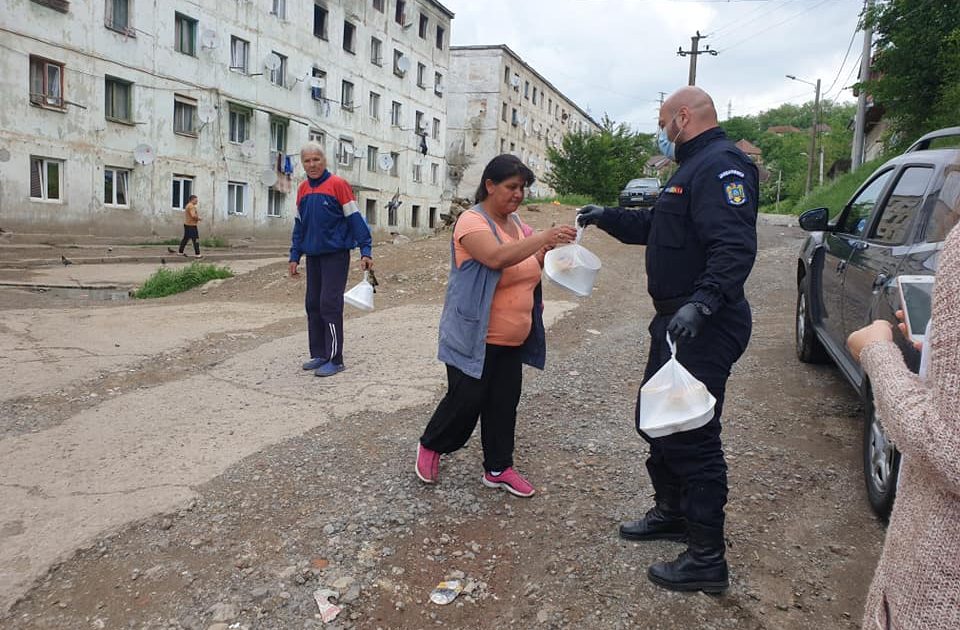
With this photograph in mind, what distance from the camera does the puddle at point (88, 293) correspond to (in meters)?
10.5

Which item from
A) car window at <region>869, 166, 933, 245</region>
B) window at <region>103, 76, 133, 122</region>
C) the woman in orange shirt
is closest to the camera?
the woman in orange shirt

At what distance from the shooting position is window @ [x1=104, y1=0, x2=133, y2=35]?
63.4 ft

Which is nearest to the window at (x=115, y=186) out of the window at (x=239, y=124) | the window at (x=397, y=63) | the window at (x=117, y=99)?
the window at (x=117, y=99)

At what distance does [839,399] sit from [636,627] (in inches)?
130

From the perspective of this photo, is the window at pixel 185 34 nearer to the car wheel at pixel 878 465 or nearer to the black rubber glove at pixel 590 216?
the black rubber glove at pixel 590 216

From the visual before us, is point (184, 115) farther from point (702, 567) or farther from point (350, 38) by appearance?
point (702, 567)

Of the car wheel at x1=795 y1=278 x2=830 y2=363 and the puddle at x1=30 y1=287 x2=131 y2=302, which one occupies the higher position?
the car wheel at x1=795 y1=278 x2=830 y2=363

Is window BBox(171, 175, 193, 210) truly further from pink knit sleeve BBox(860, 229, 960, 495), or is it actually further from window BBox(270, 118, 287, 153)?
pink knit sleeve BBox(860, 229, 960, 495)

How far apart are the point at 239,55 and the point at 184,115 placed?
3664mm

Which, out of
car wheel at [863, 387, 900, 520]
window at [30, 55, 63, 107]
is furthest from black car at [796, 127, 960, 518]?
window at [30, 55, 63, 107]

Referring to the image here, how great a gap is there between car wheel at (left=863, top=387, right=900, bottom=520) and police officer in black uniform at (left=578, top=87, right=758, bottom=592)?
3.10 ft

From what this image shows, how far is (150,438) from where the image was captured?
13.2 feet

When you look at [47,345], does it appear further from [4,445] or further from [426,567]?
[426,567]

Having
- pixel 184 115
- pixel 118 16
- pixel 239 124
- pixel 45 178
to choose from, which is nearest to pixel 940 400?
pixel 45 178
